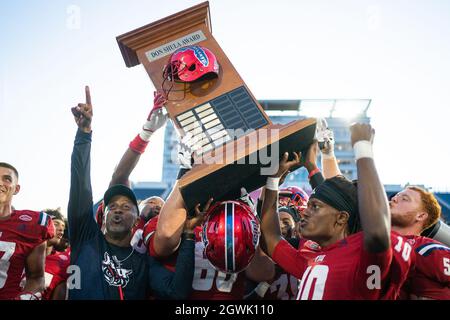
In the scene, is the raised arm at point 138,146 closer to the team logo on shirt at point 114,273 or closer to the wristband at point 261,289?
the team logo on shirt at point 114,273

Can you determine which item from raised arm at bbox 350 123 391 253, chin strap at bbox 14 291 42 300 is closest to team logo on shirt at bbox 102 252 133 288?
chin strap at bbox 14 291 42 300

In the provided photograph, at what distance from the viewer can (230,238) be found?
181 cm

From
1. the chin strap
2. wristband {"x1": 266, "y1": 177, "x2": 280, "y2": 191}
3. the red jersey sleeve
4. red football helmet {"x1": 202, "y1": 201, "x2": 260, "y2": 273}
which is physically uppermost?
wristband {"x1": 266, "y1": 177, "x2": 280, "y2": 191}

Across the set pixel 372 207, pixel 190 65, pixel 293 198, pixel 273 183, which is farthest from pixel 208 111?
pixel 293 198

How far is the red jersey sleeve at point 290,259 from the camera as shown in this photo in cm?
194

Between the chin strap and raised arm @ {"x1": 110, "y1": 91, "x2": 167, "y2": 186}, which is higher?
raised arm @ {"x1": 110, "y1": 91, "x2": 167, "y2": 186}

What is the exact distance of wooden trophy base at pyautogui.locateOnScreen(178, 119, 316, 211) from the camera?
1630 mm

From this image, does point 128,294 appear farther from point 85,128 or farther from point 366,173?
point 366,173

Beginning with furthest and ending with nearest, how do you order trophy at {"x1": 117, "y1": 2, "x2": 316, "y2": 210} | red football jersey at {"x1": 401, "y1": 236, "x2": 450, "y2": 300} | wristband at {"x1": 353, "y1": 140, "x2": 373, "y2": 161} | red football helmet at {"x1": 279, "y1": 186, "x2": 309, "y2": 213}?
red football helmet at {"x1": 279, "y1": 186, "x2": 309, "y2": 213} < red football jersey at {"x1": 401, "y1": 236, "x2": 450, "y2": 300} < trophy at {"x1": 117, "y1": 2, "x2": 316, "y2": 210} < wristband at {"x1": 353, "y1": 140, "x2": 373, "y2": 161}

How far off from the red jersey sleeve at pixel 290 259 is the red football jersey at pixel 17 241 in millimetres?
1718

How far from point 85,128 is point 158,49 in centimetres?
75

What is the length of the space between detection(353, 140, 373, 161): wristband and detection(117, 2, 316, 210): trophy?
23 centimetres

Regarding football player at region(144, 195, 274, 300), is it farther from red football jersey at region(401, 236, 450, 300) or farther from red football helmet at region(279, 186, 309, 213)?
red football helmet at region(279, 186, 309, 213)
